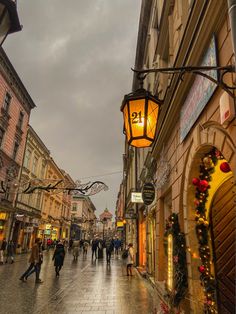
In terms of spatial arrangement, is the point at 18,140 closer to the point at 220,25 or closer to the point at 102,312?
the point at 102,312

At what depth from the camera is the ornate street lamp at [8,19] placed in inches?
170

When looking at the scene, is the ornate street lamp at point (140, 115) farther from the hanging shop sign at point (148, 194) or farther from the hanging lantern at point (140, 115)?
the hanging shop sign at point (148, 194)

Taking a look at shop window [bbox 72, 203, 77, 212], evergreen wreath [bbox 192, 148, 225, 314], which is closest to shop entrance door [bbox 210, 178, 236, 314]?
evergreen wreath [bbox 192, 148, 225, 314]

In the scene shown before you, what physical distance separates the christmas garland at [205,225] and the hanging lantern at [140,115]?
4.36 feet

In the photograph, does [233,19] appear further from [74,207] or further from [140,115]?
[74,207]

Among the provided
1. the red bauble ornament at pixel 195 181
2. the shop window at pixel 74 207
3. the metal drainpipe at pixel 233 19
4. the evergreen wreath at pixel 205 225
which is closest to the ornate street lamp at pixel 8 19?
the metal drainpipe at pixel 233 19

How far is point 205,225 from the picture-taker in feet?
19.7

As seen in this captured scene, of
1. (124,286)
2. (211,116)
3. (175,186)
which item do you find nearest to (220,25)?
(211,116)

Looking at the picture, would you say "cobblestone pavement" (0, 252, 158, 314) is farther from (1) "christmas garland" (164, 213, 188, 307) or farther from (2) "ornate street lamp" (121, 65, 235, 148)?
(2) "ornate street lamp" (121, 65, 235, 148)

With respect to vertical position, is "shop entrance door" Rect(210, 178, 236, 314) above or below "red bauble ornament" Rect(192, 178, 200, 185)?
below

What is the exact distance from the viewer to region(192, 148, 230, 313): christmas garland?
5359 mm

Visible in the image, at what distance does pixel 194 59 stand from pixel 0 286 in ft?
36.4

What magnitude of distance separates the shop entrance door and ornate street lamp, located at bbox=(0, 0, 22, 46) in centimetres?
493

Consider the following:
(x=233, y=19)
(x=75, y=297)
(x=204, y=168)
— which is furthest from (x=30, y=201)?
(x=233, y=19)
